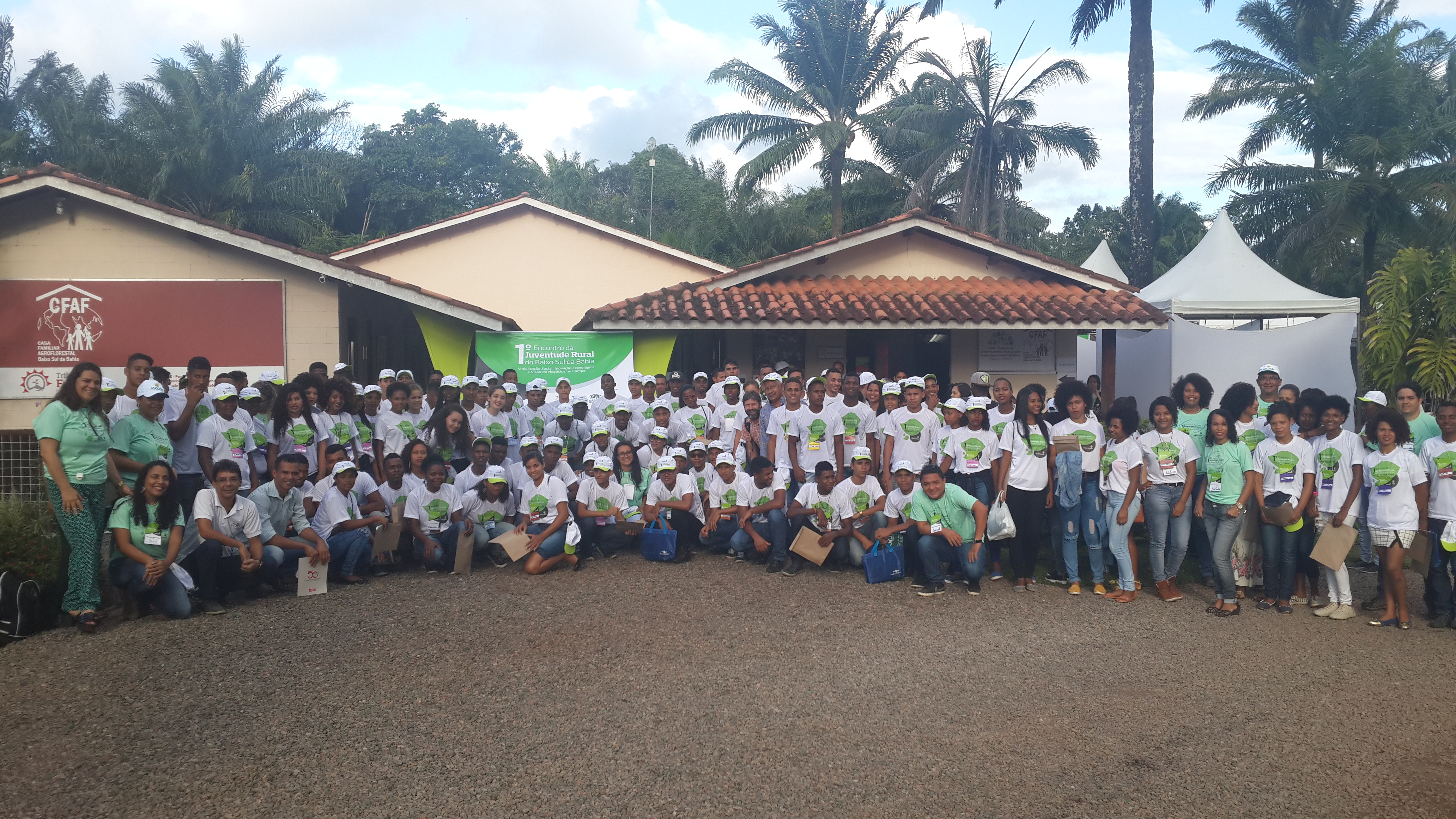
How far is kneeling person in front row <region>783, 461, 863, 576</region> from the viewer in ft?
30.0

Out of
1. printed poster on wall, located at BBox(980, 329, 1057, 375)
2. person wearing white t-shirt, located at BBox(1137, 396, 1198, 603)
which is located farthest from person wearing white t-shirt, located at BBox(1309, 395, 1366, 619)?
printed poster on wall, located at BBox(980, 329, 1057, 375)

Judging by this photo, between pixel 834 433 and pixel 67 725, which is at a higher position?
pixel 834 433

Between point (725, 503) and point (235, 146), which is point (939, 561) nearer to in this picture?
point (725, 503)

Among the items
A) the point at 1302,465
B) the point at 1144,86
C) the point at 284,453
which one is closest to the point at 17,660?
the point at 284,453

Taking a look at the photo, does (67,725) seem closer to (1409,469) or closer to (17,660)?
(17,660)

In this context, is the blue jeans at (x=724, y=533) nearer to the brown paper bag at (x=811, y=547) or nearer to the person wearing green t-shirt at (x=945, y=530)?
the brown paper bag at (x=811, y=547)

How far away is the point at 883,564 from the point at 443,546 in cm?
406

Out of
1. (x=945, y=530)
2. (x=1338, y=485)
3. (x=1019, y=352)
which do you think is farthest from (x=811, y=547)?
(x=1019, y=352)

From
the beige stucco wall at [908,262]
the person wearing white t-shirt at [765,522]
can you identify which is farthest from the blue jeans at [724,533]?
the beige stucco wall at [908,262]

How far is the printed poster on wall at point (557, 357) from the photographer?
14109 mm

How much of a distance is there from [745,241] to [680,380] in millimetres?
15685

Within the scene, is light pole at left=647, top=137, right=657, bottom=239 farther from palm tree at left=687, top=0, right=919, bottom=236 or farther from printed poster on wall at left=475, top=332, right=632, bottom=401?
printed poster on wall at left=475, top=332, right=632, bottom=401

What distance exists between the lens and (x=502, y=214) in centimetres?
1864

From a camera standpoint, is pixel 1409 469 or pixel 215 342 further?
pixel 215 342
